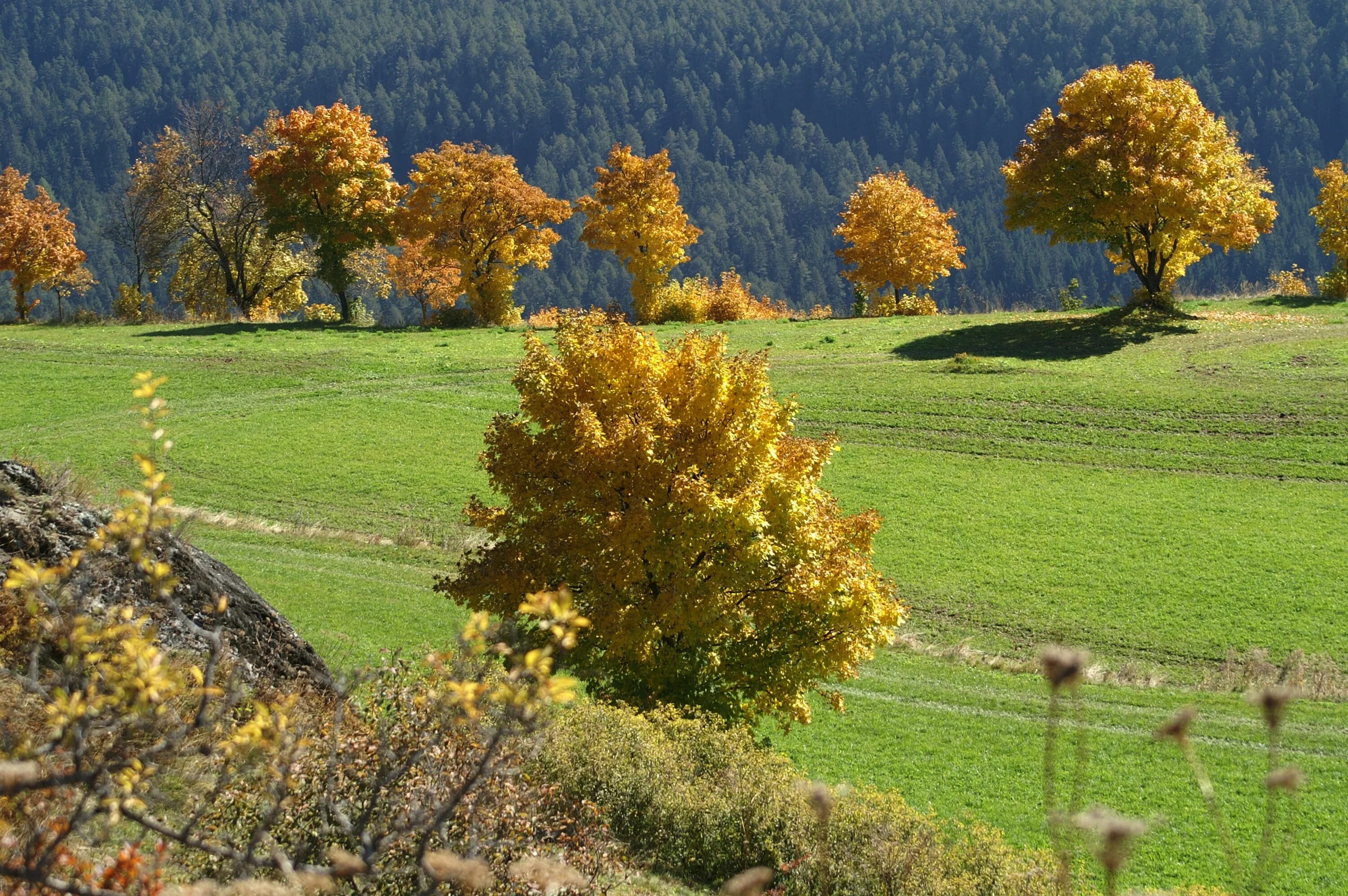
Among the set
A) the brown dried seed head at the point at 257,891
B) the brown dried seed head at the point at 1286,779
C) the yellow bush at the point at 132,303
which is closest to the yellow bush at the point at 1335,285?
the brown dried seed head at the point at 1286,779

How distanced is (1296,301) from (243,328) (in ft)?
172

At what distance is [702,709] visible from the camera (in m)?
17.5

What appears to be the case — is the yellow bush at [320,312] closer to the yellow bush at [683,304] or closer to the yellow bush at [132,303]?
the yellow bush at [132,303]

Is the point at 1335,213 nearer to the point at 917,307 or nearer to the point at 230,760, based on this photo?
the point at 917,307

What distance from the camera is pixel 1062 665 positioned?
3463 mm

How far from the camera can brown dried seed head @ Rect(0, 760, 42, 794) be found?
13.2 ft

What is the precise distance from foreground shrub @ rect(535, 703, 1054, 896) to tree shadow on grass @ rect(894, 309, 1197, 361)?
35.4 m

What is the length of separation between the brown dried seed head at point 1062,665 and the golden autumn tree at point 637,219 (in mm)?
60245

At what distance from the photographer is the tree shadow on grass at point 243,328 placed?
5397 centimetres

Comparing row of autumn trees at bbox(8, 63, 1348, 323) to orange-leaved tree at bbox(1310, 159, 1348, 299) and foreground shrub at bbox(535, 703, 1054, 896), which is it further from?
foreground shrub at bbox(535, 703, 1054, 896)

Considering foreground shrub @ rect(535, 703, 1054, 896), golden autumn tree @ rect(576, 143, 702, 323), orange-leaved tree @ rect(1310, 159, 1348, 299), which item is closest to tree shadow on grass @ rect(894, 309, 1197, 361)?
golden autumn tree @ rect(576, 143, 702, 323)

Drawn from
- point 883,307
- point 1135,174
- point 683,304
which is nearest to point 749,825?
point 1135,174

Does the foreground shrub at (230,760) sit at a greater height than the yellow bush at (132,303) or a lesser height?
lesser

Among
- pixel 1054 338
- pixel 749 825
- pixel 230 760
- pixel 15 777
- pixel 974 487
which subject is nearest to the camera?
pixel 15 777
